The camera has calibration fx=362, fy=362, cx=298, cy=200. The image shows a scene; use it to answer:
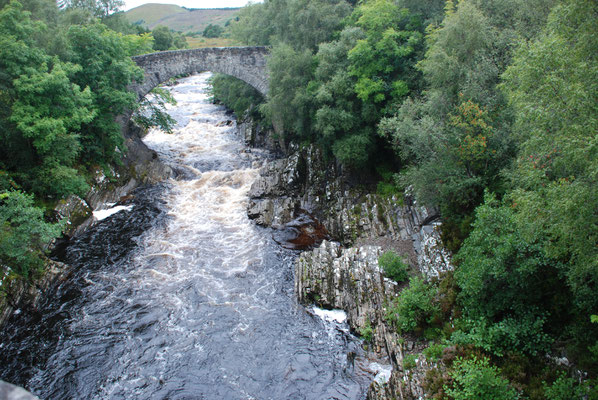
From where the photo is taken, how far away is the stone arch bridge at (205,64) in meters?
31.2

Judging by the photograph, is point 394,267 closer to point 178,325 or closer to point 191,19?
point 178,325

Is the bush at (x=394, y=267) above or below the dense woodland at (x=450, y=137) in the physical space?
below

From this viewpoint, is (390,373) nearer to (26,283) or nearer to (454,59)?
(454,59)

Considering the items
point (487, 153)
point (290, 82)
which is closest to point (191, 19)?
point (290, 82)

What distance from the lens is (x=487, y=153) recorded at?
14.6m

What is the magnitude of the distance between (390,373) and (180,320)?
30.6ft

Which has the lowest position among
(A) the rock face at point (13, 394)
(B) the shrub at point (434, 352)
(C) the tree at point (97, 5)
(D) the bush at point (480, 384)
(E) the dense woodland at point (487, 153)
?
(B) the shrub at point (434, 352)

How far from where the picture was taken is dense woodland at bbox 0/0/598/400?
9.22m

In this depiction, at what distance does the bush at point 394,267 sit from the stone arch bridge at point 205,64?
23140mm

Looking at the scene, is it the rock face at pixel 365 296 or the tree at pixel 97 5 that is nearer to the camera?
the rock face at pixel 365 296

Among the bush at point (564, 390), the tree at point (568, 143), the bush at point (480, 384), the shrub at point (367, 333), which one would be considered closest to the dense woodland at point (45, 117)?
the shrub at point (367, 333)

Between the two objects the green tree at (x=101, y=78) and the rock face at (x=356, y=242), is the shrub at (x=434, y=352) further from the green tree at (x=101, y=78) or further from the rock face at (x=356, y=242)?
the green tree at (x=101, y=78)

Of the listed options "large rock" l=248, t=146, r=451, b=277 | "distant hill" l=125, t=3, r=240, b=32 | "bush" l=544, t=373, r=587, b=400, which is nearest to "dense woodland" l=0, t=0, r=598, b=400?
"bush" l=544, t=373, r=587, b=400

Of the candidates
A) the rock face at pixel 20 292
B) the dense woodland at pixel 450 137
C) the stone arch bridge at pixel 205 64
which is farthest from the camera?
the stone arch bridge at pixel 205 64
